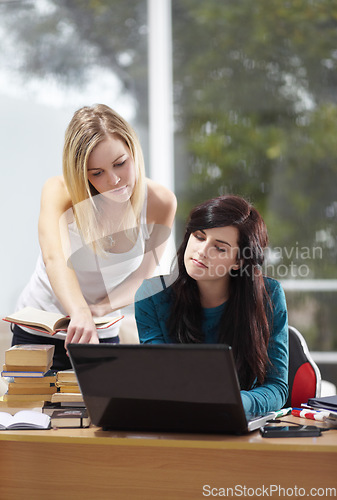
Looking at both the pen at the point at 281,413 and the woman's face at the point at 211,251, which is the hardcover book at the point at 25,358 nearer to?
the woman's face at the point at 211,251

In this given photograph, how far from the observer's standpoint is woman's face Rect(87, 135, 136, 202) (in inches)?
65.4

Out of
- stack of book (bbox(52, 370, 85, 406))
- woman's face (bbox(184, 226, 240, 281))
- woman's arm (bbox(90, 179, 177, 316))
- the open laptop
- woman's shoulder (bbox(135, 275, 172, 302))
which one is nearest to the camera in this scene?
the open laptop

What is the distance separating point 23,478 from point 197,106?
9.06ft

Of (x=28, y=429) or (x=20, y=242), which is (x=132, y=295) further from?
(x=20, y=242)

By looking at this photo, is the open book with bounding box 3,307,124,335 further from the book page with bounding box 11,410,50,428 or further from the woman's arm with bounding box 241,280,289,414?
the woman's arm with bounding box 241,280,289,414

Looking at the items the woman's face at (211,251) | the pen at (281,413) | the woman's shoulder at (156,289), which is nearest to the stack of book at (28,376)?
the woman's shoulder at (156,289)

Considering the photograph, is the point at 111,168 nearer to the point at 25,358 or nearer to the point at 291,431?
the point at 25,358

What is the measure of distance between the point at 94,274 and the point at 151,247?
24 centimetres

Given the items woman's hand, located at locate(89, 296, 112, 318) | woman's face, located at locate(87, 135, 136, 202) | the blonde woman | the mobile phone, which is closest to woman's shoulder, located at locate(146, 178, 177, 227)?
the blonde woman

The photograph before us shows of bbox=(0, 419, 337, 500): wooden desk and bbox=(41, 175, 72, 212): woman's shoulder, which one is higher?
bbox=(41, 175, 72, 212): woman's shoulder

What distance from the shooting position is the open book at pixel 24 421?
126 cm

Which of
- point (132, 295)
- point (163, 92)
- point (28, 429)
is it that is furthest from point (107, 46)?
point (28, 429)

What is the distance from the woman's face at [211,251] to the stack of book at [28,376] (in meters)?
0.45

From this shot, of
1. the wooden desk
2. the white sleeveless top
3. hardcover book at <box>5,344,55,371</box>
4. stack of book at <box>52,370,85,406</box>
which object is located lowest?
the wooden desk
